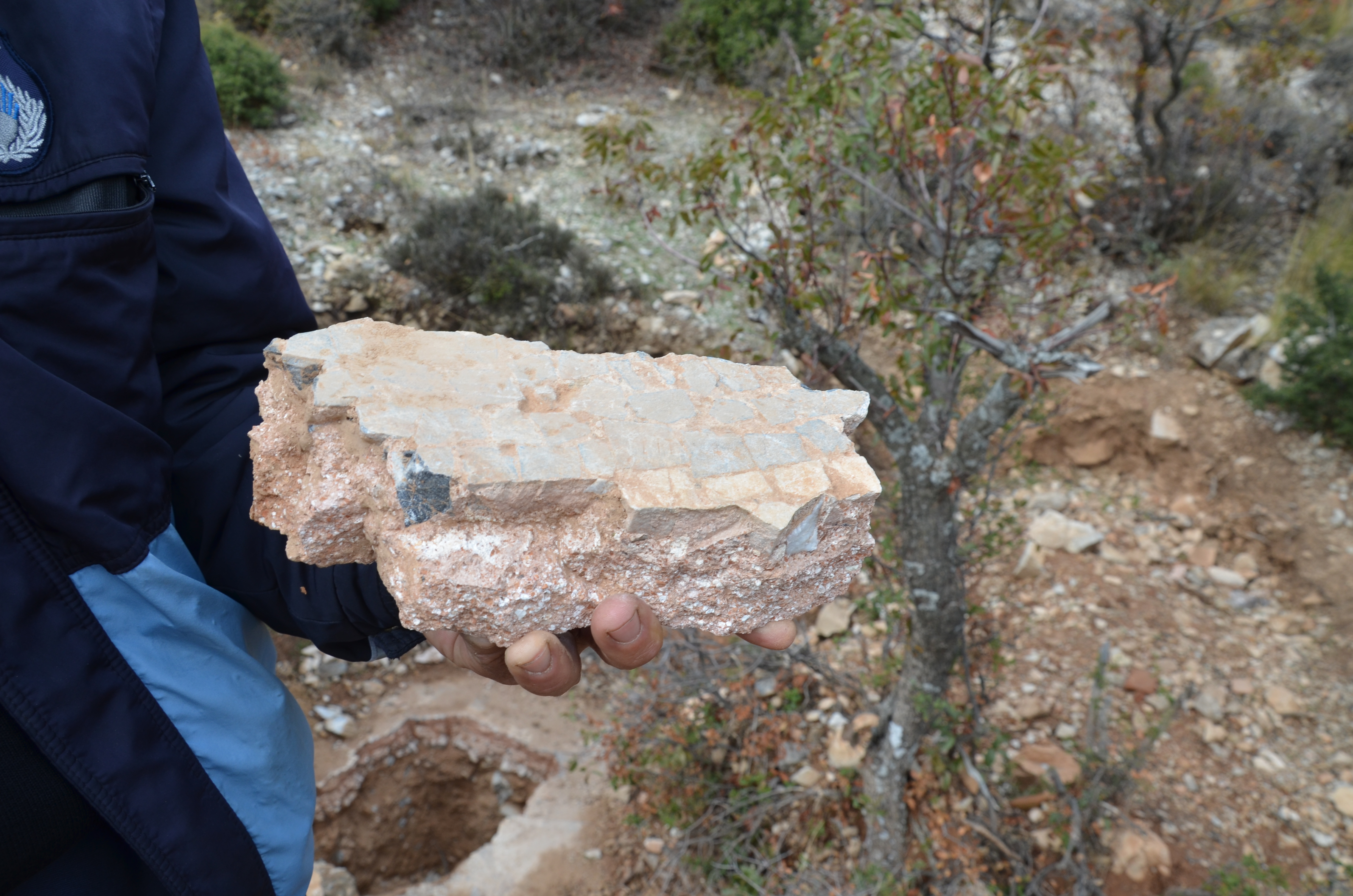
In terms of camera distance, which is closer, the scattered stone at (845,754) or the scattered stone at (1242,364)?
the scattered stone at (845,754)

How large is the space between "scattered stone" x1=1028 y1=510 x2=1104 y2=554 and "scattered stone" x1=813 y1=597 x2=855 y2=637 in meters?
1.02

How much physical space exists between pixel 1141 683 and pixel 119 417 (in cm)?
359

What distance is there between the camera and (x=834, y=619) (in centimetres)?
375

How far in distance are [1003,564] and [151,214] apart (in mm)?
3709

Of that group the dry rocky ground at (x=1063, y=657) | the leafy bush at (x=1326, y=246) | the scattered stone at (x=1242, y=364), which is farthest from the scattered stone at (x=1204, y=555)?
the leafy bush at (x=1326, y=246)

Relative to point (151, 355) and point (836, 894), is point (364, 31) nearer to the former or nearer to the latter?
point (151, 355)

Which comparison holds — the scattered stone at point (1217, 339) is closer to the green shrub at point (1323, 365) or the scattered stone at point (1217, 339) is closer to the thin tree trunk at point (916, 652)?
the green shrub at point (1323, 365)

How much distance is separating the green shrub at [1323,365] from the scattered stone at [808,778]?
315 centimetres

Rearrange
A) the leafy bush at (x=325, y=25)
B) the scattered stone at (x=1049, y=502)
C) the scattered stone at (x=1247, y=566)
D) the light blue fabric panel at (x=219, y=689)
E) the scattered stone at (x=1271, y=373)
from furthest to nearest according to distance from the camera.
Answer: the leafy bush at (x=325, y=25)
the scattered stone at (x=1271, y=373)
the scattered stone at (x=1049, y=502)
the scattered stone at (x=1247, y=566)
the light blue fabric panel at (x=219, y=689)

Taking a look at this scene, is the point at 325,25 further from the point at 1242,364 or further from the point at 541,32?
the point at 1242,364

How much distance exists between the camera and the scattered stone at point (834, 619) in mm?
3742

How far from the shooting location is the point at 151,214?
4.19 ft

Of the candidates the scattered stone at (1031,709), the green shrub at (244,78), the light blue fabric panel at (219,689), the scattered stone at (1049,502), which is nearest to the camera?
the light blue fabric panel at (219,689)

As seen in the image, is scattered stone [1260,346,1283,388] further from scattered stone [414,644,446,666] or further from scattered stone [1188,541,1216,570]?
scattered stone [414,644,446,666]
